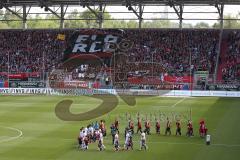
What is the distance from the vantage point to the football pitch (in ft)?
88.1

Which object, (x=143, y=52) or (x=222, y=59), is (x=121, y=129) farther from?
(x=143, y=52)

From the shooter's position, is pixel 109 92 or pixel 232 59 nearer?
pixel 109 92

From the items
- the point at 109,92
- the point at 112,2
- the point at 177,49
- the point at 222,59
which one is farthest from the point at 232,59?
the point at 112,2

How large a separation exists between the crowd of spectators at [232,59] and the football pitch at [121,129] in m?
6.33

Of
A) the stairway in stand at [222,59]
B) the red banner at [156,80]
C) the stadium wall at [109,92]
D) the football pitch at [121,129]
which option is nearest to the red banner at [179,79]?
the red banner at [156,80]

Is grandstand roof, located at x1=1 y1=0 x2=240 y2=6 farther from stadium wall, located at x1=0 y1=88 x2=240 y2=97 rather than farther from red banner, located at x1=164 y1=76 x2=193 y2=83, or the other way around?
stadium wall, located at x1=0 y1=88 x2=240 y2=97

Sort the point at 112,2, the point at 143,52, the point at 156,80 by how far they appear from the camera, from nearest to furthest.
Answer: the point at 156,80
the point at 112,2
the point at 143,52

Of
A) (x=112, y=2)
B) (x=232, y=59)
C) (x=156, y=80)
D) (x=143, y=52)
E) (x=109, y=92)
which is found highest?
(x=112, y=2)

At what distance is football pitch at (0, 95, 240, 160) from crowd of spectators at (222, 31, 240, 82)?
633cm

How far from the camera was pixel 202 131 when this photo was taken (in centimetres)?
3169

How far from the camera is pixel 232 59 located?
63562 mm

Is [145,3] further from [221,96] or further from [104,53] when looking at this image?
[221,96]

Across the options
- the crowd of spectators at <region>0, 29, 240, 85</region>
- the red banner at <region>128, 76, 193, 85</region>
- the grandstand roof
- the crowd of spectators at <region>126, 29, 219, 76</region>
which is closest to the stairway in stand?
the crowd of spectators at <region>0, 29, 240, 85</region>

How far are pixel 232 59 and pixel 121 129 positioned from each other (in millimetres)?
32833
